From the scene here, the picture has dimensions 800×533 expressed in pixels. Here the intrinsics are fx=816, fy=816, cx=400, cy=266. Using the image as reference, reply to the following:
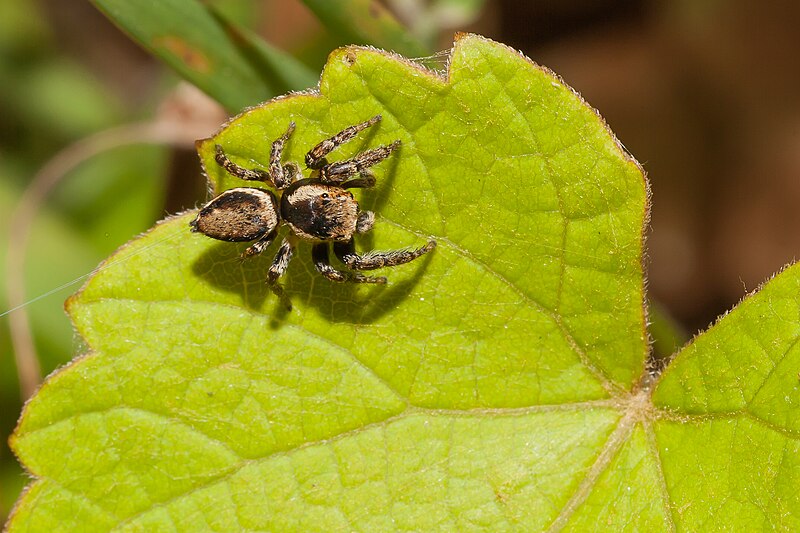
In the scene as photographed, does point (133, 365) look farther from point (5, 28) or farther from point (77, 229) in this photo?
point (5, 28)

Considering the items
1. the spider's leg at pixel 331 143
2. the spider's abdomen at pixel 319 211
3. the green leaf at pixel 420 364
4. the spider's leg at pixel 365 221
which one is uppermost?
the spider's leg at pixel 331 143

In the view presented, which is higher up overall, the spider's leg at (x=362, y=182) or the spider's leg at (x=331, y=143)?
the spider's leg at (x=331, y=143)

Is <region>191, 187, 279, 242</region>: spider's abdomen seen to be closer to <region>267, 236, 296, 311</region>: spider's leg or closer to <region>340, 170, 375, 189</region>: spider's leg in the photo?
<region>267, 236, 296, 311</region>: spider's leg

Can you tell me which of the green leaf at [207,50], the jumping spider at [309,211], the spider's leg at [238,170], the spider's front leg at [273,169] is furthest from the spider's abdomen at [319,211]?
the green leaf at [207,50]

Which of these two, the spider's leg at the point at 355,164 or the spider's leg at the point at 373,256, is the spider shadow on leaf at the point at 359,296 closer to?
the spider's leg at the point at 373,256

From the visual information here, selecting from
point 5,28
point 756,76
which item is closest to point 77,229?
point 5,28

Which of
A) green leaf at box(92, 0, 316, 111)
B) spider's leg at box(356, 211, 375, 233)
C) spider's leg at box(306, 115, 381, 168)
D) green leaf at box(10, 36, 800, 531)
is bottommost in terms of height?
green leaf at box(10, 36, 800, 531)

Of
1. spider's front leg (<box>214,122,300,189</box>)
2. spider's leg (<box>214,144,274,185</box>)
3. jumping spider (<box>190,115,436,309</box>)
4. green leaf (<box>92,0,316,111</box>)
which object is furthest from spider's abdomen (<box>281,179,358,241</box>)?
green leaf (<box>92,0,316,111</box>)
